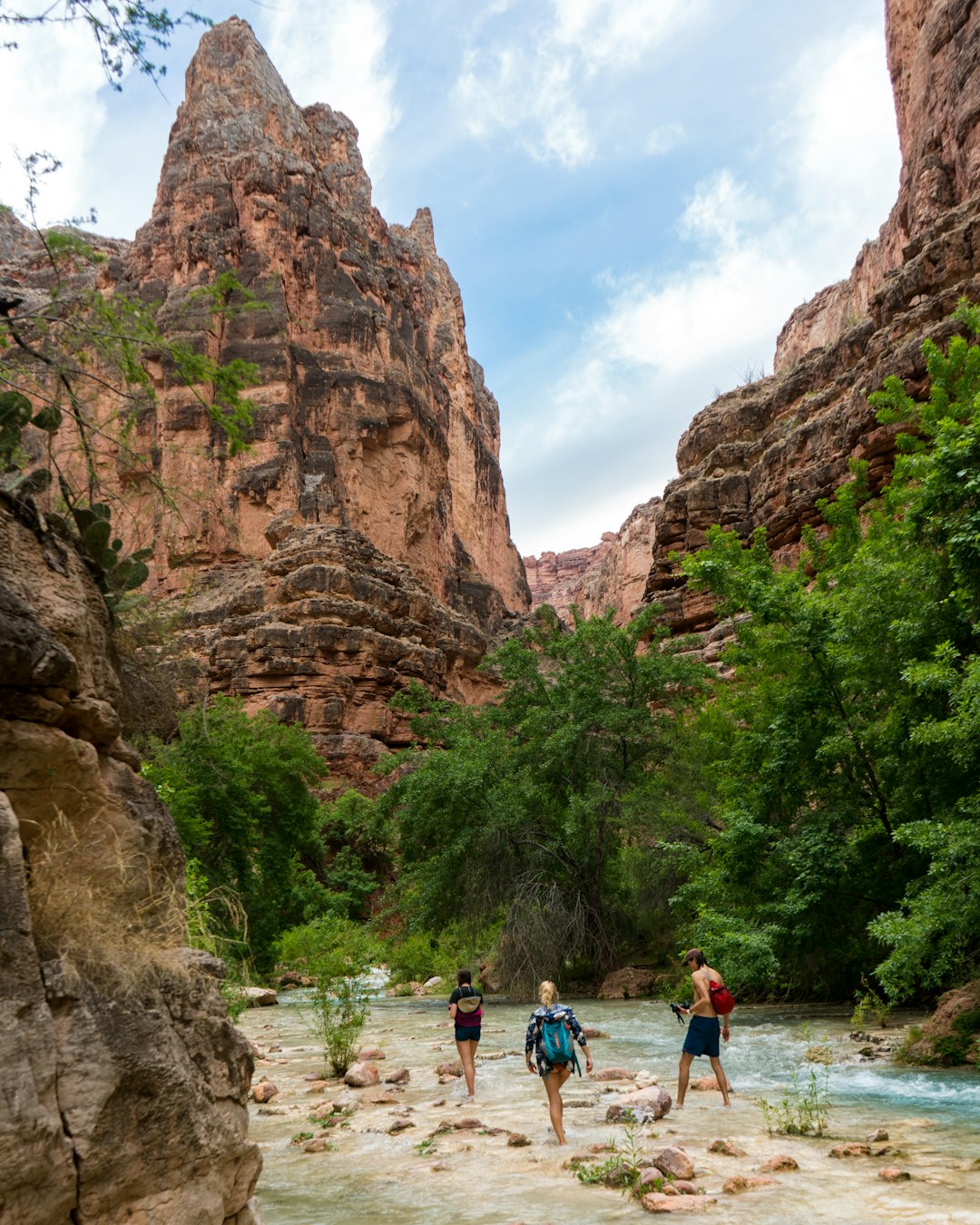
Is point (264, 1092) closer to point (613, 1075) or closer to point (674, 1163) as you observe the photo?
point (613, 1075)

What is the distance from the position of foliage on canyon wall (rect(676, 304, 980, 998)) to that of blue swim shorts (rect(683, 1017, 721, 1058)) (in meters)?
2.04

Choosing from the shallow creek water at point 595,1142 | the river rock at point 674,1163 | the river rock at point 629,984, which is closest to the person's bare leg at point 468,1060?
the shallow creek water at point 595,1142

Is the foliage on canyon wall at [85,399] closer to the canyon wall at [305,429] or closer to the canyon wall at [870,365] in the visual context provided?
the canyon wall at [870,365]

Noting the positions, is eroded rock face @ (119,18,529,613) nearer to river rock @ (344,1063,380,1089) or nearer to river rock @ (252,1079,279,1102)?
river rock @ (344,1063,380,1089)

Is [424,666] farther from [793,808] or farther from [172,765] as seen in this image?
[793,808]

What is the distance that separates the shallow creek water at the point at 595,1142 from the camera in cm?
538

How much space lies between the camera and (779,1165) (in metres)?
5.99

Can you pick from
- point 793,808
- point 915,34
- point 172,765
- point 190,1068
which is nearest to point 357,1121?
point 190,1068

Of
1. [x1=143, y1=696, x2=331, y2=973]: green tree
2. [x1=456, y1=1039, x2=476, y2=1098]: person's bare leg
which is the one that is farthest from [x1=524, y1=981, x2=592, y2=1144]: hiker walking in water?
[x1=143, y1=696, x2=331, y2=973]: green tree

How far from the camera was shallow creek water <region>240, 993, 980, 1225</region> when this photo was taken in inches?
212

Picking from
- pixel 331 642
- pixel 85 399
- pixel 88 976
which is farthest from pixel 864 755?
pixel 331 642

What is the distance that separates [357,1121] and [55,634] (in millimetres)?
5699

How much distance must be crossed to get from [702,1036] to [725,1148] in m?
1.75

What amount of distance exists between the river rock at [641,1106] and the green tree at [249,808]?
1135 cm
